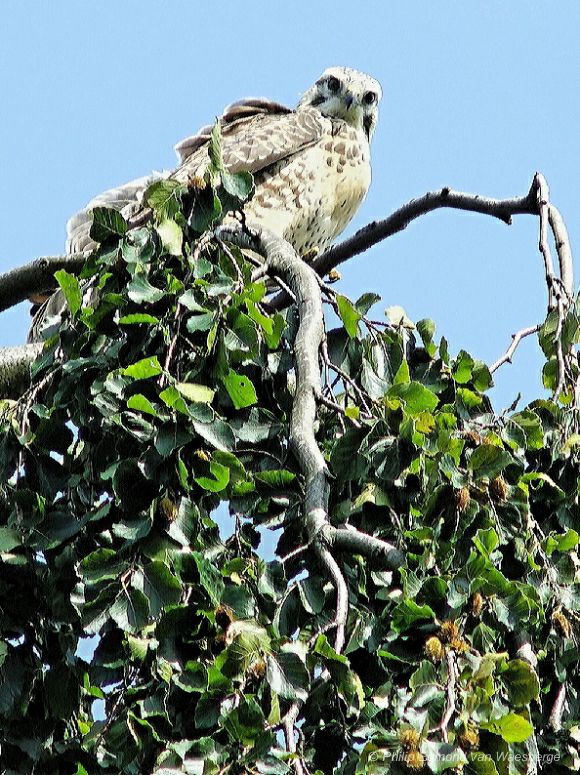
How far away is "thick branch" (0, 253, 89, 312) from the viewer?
381 cm

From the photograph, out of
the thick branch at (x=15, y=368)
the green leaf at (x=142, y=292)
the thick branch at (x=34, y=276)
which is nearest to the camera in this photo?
the green leaf at (x=142, y=292)

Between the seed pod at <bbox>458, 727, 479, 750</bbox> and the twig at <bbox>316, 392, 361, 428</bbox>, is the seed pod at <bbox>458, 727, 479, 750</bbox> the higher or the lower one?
→ the lower one

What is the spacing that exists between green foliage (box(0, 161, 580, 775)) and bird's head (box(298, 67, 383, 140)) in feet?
10.5

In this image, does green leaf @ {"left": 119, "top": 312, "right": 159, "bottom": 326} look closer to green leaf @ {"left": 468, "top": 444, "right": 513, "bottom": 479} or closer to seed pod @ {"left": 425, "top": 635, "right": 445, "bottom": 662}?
green leaf @ {"left": 468, "top": 444, "right": 513, "bottom": 479}

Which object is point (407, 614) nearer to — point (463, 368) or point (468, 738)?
point (468, 738)

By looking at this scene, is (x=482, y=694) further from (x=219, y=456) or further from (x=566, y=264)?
(x=566, y=264)

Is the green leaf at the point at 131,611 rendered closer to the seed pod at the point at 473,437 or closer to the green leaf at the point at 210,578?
the green leaf at the point at 210,578

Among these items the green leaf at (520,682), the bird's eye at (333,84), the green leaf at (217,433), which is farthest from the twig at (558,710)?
the bird's eye at (333,84)

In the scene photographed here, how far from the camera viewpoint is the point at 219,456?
2.49 meters

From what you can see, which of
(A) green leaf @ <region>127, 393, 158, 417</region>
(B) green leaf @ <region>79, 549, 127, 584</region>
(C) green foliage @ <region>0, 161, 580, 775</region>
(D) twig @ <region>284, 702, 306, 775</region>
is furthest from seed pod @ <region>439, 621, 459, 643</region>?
(A) green leaf @ <region>127, 393, 158, 417</region>

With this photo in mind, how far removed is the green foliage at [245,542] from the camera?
214cm

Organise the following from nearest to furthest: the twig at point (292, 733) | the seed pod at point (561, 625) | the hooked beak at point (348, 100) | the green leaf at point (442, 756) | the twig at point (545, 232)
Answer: the green leaf at point (442, 756) < the twig at point (292, 733) < the seed pod at point (561, 625) < the twig at point (545, 232) < the hooked beak at point (348, 100)

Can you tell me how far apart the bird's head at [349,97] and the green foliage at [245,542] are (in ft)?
10.5

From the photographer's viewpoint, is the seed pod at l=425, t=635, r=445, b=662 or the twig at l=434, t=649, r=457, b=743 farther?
the seed pod at l=425, t=635, r=445, b=662
